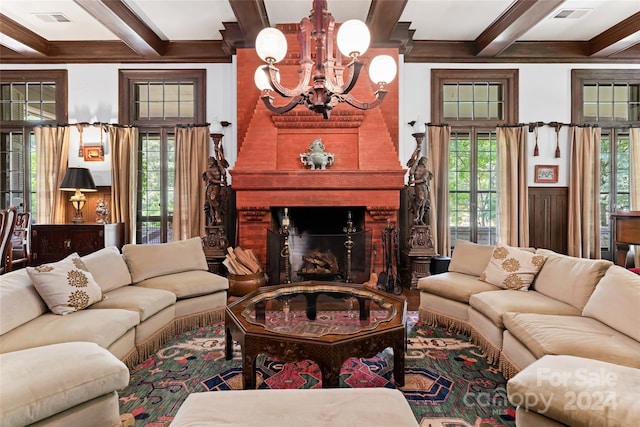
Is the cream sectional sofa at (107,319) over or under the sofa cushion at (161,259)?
under

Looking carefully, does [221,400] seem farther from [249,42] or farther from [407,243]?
[249,42]

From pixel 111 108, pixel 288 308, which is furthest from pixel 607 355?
pixel 111 108

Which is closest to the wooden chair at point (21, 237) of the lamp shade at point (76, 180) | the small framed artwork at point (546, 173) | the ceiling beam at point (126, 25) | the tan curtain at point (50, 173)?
the lamp shade at point (76, 180)

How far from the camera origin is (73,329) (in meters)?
2.02

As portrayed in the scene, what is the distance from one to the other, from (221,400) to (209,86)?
4964 millimetres

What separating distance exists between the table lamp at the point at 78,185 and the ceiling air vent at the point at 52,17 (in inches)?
76.2

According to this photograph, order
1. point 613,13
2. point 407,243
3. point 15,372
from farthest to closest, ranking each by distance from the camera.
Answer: point 407,243
point 613,13
point 15,372

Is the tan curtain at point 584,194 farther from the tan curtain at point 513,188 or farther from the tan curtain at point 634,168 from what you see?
the tan curtain at point 513,188

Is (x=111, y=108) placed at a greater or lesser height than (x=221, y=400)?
greater

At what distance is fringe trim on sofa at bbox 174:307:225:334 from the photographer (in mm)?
3045

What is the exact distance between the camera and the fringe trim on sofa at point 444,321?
298cm

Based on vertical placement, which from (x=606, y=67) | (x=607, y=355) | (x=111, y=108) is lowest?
(x=607, y=355)

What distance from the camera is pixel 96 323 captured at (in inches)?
83.6

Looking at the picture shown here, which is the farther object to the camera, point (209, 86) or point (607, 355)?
point (209, 86)
